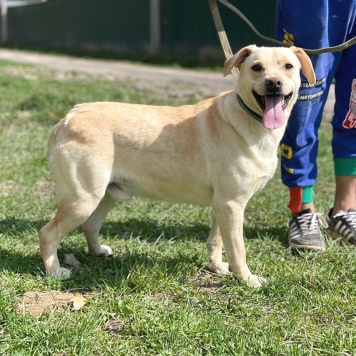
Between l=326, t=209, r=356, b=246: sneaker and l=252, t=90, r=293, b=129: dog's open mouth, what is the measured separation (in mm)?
1185

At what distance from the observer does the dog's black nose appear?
279cm

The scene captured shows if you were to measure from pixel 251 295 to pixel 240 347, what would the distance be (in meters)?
0.51

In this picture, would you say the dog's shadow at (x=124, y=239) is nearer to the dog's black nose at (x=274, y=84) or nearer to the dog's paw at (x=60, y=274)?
the dog's paw at (x=60, y=274)

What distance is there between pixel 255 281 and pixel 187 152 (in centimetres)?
76

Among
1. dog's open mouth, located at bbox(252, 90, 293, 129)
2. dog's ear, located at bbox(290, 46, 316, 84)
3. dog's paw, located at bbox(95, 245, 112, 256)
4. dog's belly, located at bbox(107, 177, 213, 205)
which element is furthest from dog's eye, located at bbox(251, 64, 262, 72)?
dog's paw, located at bbox(95, 245, 112, 256)

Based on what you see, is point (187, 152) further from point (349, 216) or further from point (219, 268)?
point (349, 216)

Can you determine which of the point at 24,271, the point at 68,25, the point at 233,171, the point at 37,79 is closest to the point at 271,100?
Result: the point at 233,171

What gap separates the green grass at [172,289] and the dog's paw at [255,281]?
6cm

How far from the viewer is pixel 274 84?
9.18 ft

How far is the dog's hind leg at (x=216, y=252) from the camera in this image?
323 cm

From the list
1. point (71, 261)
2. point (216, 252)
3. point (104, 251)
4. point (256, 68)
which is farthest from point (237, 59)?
point (71, 261)

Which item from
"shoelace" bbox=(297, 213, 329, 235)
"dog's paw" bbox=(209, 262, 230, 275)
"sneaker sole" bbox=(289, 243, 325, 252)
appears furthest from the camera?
"shoelace" bbox=(297, 213, 329, 235)

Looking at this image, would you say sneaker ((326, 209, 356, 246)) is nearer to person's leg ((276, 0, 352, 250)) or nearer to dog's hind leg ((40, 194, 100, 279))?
person's leg ((276, 0, 352, 250))

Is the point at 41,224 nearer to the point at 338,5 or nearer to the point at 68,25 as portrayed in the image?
the point at 338,5
